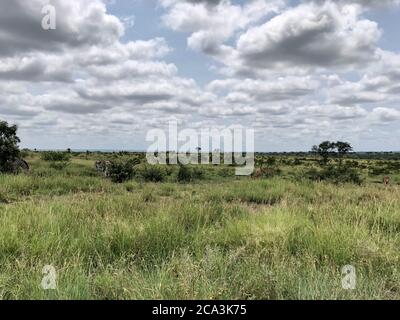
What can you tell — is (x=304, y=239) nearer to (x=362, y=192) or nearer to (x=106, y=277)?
(x=106, y=277)

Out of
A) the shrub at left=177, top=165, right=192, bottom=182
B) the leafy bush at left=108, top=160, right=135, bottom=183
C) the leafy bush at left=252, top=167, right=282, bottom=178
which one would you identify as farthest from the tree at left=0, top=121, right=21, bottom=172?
the leafy bush at left=252, top=167, right=282, bottom=178

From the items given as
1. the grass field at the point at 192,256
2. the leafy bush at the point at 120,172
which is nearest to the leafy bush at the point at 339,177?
the leafy bush at the point at 120,172

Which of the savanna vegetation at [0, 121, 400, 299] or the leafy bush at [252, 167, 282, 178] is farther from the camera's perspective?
the leafy bush at [252, 167, 282, 178]

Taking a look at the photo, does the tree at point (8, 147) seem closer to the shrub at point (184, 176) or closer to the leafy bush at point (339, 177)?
the shrub at point (184, 176)

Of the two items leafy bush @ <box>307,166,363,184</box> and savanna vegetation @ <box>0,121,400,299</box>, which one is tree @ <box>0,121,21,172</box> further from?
leafy bush @ <box>307,166,363,184</box>

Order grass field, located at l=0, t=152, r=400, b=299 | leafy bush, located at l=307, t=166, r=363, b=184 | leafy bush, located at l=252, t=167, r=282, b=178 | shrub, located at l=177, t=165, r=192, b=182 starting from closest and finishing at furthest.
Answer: grass field, located at l=0, t=152, r=400, b=299 < shrub, located at l=177, t=165, r=192, b=182 < leafy bush, located at l=307, t=166, r=363, b=184 < leafy bush, located at l=252, t=167, r=282, b=178

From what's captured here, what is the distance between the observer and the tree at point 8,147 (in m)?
23.6

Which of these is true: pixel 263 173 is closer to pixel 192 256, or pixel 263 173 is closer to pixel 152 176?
pixel 152 176

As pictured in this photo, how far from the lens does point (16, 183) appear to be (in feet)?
55.9

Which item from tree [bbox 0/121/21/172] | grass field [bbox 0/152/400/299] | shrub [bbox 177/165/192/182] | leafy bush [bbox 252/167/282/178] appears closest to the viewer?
grass field [bbox 0/152/400/299]

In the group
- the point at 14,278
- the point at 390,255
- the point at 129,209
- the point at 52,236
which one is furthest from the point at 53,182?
the point at 390,255

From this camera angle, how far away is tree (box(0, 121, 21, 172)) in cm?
2361

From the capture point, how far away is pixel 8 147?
23.7 m

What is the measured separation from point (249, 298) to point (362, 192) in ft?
45.3
